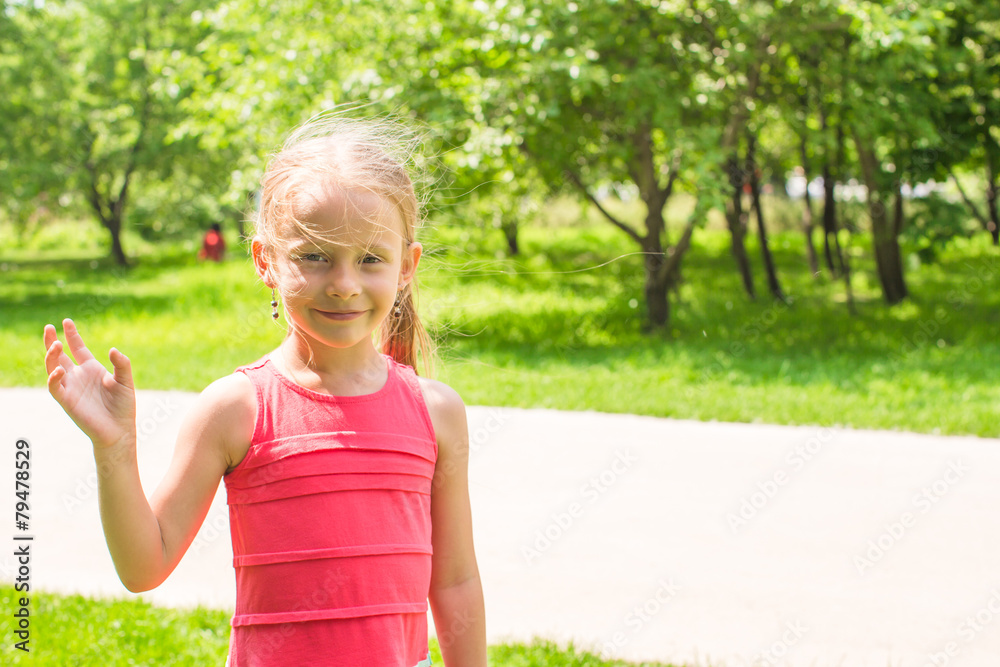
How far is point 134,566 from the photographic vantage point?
1333 mm

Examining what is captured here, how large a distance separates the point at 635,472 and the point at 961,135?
7957 mm

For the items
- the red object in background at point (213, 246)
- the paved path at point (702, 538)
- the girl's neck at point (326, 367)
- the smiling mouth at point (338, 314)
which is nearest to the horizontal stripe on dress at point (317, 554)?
the girl's neck at point (326, 367)

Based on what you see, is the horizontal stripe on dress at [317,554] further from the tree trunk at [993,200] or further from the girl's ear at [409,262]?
the tree trunk at [993,200]

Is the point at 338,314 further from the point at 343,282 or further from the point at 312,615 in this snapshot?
the point at 312,615

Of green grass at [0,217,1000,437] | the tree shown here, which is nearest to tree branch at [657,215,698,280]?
green grass at [0,217,1000,437]

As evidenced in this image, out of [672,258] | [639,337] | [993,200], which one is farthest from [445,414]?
[993,200]

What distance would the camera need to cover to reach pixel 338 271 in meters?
1.48

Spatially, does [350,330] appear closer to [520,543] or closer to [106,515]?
[106,515]

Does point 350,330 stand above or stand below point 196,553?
above

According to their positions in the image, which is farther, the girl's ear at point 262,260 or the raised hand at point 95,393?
the girl's ear at point 262,260

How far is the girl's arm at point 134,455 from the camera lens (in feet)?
4.16

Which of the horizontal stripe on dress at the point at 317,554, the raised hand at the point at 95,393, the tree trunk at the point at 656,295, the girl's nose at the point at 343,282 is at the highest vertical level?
the girl's nose at the point at 343,282

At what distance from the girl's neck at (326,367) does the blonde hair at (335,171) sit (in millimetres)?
181

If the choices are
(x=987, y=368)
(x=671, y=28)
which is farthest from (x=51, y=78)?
(x=987, y=368)
